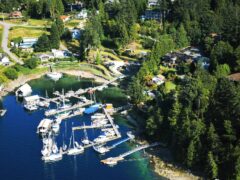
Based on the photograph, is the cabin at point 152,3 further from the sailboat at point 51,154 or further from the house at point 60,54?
the sailboat at point 51,154

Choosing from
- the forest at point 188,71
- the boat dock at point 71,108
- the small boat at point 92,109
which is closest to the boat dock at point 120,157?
the forest at point 188,71

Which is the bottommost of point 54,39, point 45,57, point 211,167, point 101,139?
point 101,139

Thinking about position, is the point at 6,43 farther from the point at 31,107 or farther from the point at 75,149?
the point at 75,149

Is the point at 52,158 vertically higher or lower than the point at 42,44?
lower

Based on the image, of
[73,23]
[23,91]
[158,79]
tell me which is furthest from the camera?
[73,23]

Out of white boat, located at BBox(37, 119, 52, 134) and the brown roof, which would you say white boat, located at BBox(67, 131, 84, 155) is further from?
the brown roof

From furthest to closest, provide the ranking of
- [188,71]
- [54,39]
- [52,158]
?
[54,39]
[188,71]
[52,158]

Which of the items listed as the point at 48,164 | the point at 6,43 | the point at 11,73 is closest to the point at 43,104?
the point at 11,73
